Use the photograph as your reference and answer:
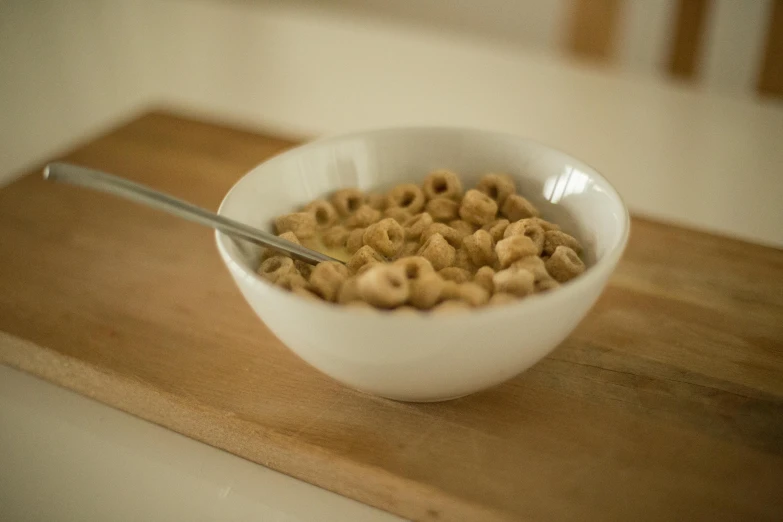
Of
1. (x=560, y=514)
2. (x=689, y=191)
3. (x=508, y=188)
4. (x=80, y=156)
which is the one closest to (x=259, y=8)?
(x=80, y=156)

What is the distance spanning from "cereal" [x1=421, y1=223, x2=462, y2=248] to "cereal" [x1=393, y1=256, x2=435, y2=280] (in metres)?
0.07

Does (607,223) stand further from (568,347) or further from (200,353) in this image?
(200,353)

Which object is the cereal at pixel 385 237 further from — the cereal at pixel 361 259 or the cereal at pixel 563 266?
the cereal at pixel 563 266

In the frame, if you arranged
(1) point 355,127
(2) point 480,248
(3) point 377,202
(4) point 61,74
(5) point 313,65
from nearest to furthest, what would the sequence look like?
(2) point 480,248 → (3) point 377,202 → (1) point 355,127 → (5) point 313,65 → (4) point 61,74

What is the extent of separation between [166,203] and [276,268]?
102mm

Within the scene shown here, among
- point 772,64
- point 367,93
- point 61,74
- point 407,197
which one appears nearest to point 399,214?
point 407,197

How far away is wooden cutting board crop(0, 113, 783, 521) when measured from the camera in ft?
1.69

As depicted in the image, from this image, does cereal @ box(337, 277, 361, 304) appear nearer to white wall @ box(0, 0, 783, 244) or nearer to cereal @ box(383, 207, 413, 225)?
cereal @ box(383, 207, 413, 225)

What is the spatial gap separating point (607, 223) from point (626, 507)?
0.22m

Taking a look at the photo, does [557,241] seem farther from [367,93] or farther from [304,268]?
[367,93]

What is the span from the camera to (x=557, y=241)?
60 centimetres

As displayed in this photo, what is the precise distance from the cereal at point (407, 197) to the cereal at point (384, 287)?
18 cm

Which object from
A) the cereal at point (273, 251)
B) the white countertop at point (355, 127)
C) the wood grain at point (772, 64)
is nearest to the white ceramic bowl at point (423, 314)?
the cereal at point (273, 251)

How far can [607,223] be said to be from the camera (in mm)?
592
